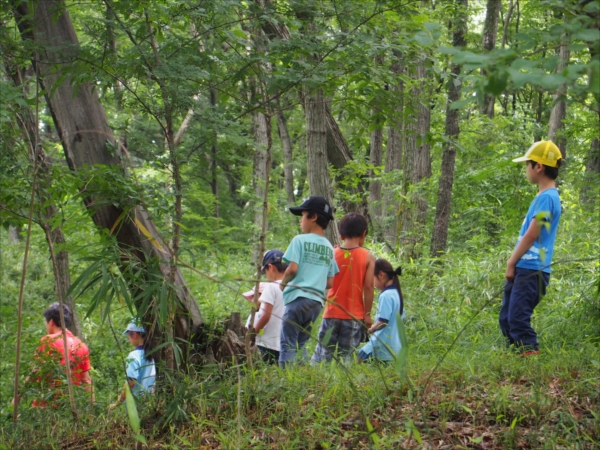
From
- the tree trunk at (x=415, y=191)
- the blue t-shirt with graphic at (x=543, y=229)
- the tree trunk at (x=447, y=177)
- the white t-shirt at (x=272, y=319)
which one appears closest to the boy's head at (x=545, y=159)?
the blue t-shirt with graphic at (x=543, y=229)

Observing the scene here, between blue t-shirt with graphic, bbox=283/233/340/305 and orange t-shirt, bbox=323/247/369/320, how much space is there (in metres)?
0.36

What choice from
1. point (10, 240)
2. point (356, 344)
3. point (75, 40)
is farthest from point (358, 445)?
point (10, 240)

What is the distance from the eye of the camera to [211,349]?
4.73 m

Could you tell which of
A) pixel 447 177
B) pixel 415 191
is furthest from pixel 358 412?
pixel 415 191

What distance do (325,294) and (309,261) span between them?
489 mm

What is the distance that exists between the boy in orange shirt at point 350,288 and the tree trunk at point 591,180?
7.18 m

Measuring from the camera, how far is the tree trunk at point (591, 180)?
1149cm

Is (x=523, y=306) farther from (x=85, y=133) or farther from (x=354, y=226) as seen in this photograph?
(x=85, y=133)

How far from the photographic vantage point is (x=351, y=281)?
5.36m

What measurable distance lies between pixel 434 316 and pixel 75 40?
195 inches

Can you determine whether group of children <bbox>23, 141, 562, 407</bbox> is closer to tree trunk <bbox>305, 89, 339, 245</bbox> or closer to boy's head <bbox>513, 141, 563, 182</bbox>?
boy's head <bbox>513, 141, 563, 182</bbox>

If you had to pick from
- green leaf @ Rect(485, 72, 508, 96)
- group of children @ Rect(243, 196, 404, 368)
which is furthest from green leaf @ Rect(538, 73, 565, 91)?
group of children @ Rect(243, 196, 404, 368)

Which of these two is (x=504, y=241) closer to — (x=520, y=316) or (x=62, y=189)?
(x=520, y=316)

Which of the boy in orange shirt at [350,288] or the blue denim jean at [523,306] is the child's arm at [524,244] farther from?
the boy in orange shirt at [350,288]
